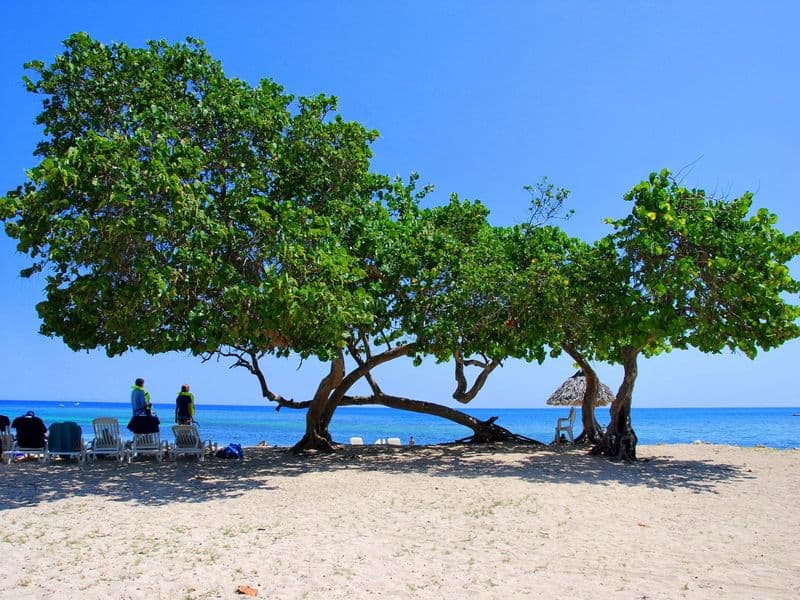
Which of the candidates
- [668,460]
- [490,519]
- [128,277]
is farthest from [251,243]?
[668,460]

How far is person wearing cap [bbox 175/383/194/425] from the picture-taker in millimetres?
15784

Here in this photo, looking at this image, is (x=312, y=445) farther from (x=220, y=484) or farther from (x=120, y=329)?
(x=120, y=329)

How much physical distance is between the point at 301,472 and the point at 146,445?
3657 millimetres

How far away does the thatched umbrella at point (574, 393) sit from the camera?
21469mm

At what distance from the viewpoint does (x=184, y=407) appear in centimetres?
1579

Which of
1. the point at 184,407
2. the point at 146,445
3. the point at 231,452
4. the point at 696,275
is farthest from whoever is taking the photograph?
the point at 184,407

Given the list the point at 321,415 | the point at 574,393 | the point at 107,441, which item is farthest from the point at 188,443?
the point at 574,393

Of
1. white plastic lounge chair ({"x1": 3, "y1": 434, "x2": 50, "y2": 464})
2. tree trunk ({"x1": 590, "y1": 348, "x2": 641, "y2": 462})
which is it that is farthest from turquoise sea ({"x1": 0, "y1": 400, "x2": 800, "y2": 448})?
white plastic lounge chair ({"x1": 3, "y1": 434, "x2": 50, "y2": 464})

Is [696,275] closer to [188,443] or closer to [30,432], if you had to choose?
[188,443]

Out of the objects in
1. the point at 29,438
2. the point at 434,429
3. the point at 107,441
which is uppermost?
the point at 29,438

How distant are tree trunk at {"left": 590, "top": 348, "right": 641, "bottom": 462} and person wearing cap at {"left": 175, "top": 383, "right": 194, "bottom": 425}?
373 inches

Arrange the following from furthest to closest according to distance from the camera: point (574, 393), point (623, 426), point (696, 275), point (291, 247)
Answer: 1. point (574, 393)
2. point (623, 426)
3. point (696, 275)
4. point (291, 247)

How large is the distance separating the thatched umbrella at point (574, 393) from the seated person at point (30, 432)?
593 inches

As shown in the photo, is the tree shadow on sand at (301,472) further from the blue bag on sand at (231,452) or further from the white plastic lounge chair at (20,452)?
the blue bag on sand at (231,452)
